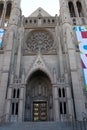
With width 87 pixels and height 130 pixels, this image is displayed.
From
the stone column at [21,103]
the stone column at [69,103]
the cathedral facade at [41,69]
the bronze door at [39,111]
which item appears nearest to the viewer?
the stone column at [69,103]

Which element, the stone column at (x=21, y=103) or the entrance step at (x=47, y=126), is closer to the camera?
the entrance step at (x=47, y=126)

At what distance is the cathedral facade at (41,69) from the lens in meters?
14.4

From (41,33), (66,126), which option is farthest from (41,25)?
(66,126)

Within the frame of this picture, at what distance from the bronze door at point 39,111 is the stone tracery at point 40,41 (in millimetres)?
6539

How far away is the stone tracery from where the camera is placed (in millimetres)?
20031

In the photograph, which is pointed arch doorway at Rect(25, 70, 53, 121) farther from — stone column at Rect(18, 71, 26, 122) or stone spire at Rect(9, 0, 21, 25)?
stone spire at Rect(9, 0, 21, 25)

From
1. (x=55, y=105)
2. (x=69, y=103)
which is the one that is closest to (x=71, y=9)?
(x=69, y=103)

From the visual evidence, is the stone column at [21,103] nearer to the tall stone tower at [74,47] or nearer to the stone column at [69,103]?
the stone column at [69,103]

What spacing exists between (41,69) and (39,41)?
5553mm

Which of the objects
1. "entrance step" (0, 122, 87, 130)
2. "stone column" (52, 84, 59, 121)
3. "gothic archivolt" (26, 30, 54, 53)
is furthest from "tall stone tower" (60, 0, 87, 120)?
"entrance step" (0, 122, 87, 130)

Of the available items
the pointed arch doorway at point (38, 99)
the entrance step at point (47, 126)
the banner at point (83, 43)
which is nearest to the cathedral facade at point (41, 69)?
the pointed arch doorway at point (38, 99)

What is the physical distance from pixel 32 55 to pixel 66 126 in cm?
988

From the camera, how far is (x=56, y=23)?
858 inches

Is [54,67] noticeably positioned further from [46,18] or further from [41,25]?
[46,18]
